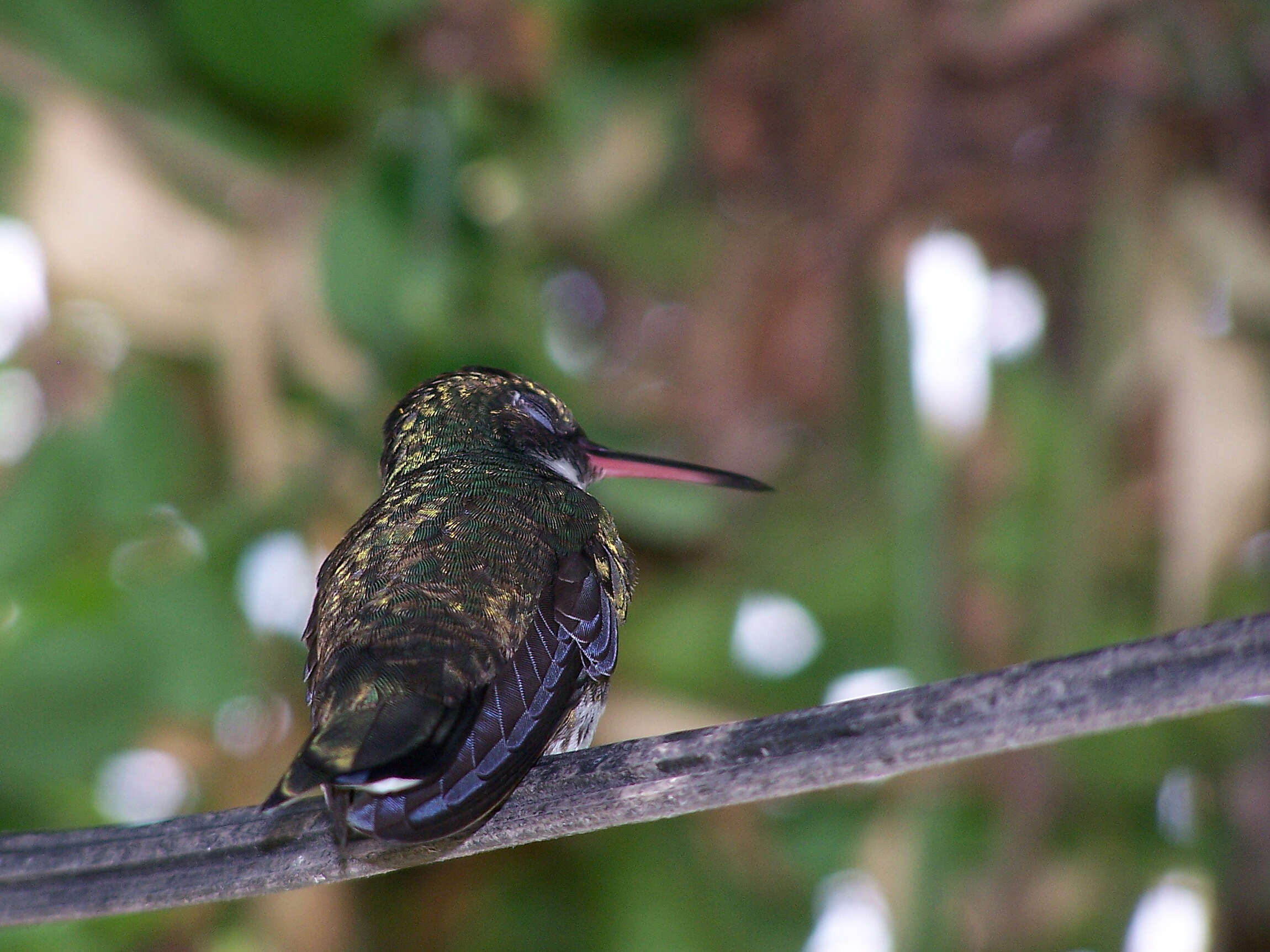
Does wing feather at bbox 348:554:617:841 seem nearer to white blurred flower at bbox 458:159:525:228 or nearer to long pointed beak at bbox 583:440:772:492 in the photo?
long pointed beak at bbox 583:440:772:492

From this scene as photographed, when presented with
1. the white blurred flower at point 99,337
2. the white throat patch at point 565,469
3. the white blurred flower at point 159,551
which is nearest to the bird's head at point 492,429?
the white throat patch at point 565,469

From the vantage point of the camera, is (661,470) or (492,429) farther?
(492,429)

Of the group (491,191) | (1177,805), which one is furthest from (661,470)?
(1177,805)

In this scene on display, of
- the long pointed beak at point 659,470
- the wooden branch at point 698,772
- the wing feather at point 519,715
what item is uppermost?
the long pointed beak at point 659,470

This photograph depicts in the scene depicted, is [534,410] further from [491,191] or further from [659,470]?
[491,191]

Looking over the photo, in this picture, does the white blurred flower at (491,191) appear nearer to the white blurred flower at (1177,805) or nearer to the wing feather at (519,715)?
A: the wing feather at (519,715)

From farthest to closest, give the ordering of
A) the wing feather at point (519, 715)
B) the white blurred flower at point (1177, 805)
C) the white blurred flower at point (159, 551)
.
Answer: the white blurred flower at point (1177, 805) → the white blurred flower at point (159, 551) → the wing feather at point (519, 715)
